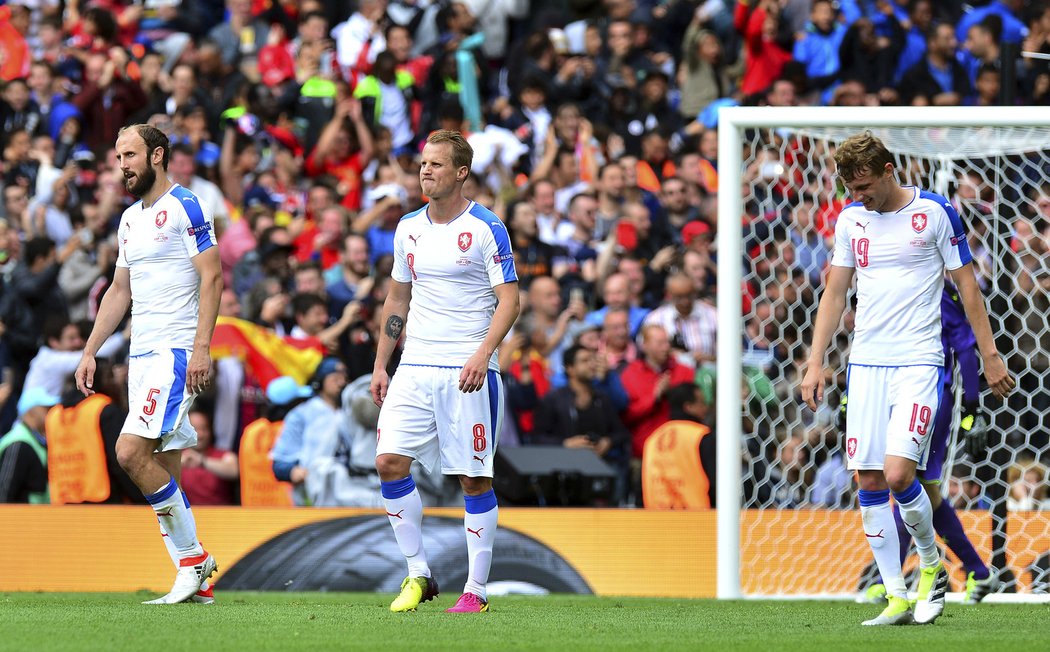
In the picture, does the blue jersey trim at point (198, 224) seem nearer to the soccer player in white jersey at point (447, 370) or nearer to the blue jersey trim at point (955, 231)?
the soccer player in white jersey at point (447, 370)

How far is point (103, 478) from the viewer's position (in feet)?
39.0

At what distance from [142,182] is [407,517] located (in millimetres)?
2370

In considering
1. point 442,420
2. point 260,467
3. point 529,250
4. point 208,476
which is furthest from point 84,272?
point 442,420

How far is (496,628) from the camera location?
7504 millimetres

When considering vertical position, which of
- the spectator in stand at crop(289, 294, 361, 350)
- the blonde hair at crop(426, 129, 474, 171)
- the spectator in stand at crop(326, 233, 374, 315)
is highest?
the blonde hair at crop(426, 129, 474, 171)

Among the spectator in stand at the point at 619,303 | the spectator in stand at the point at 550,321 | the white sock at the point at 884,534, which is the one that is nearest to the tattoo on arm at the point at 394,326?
the white sock at the point at 884,534

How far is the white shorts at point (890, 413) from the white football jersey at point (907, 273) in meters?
0.07

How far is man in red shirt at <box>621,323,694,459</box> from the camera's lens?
13031 mm

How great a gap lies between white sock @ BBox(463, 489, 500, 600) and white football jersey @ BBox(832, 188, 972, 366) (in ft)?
6.74

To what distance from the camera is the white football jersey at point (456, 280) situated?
8234 mm

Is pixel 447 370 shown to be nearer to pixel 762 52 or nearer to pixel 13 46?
pixel 762 52

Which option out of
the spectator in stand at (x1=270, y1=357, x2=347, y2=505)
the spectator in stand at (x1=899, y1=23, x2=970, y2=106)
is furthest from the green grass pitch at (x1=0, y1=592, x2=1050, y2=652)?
the spectator in stand at (x1=899, y1=23, x2=970, y2=106)

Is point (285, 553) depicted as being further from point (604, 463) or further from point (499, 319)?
point (499, 319)

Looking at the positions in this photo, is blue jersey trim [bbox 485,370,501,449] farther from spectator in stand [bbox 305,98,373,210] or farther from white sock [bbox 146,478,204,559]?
spectator in stand [bbox 305,98,373,210]
